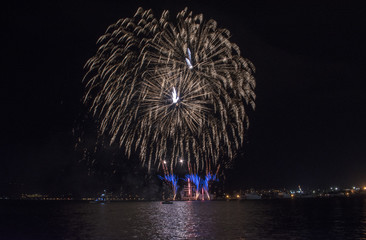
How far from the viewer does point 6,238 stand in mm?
30953

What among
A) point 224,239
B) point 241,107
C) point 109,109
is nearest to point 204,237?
point 224,239

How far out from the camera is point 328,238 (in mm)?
29484

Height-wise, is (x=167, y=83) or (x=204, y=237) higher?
(x=167, y=83)

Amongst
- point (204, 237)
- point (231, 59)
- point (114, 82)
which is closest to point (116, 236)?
point (204, 237)

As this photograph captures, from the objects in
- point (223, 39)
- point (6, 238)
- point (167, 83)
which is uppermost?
point (223, 39)

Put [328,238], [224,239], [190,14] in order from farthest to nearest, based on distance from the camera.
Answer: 1. [190,14]
2. [328,238]
3. [224,239]

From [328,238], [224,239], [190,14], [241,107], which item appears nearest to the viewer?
[224,239]

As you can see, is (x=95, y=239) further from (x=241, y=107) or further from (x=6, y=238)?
(x=241, y=107)

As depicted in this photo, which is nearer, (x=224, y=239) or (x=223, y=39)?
(x=224, y=239)

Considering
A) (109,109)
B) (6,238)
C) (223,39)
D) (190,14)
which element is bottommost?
(6,238)

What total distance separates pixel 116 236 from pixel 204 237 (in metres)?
7.75

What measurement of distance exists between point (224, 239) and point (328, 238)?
30.1 ft

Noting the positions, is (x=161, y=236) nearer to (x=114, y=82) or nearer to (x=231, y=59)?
(x=114, y=82)

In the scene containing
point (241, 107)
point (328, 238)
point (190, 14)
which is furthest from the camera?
point (241, 107)
